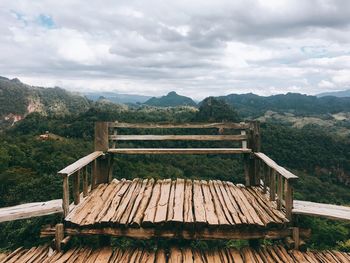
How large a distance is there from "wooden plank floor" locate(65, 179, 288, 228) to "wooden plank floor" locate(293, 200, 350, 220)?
0.28 m

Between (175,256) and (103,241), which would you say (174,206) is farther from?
(103,241)

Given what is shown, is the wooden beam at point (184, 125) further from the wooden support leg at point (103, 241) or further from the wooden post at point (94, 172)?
the wooden support leg at point (103, 241)

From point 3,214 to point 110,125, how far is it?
10.4ft

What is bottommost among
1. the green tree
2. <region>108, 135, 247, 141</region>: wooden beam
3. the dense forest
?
the dense forest

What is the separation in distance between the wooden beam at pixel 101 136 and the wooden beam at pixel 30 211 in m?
2.15

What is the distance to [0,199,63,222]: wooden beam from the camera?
5.13 m

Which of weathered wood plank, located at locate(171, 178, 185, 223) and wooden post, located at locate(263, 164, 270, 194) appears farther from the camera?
wooden post, located at locate(263, 164, 270, 194)

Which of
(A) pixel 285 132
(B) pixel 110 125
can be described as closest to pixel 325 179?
(A) pixel 285 132

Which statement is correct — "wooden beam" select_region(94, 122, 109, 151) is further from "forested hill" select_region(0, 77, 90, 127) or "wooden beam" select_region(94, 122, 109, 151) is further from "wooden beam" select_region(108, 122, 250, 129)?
"forested hill" select_region(0, 77, 90, 127)

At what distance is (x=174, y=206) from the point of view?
19.6 ft

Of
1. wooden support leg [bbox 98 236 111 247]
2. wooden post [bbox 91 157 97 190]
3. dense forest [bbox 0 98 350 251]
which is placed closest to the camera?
wooden support leg [bbox 98 236 111 247]

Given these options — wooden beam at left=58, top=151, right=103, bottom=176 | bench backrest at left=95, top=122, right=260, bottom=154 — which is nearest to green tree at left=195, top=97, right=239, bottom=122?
bench backrest at left=95, top=122, right=260, bottom=154

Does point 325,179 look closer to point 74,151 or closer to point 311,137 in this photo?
point 311,137

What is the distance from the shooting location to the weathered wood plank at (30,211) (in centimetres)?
513
